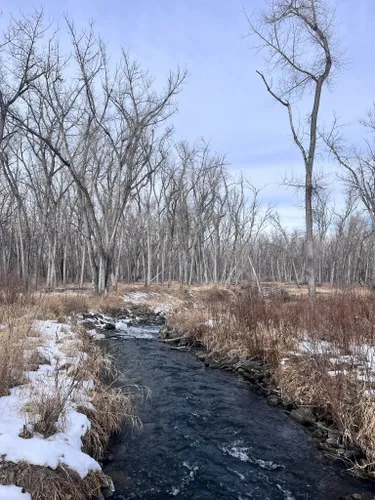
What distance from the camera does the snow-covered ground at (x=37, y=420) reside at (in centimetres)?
356

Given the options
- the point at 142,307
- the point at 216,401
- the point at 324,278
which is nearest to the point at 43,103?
the point at 142,307

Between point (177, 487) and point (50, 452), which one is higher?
point (50, 452)

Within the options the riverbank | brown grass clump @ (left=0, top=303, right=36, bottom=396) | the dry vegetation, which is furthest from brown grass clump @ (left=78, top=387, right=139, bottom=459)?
the dry vegetation

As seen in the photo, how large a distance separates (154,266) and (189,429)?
46.5m

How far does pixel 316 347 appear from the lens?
241 inches

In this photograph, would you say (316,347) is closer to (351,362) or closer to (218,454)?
(351,362)

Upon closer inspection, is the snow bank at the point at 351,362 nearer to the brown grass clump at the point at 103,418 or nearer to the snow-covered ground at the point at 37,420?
the brown grass clump at the point at 103,418

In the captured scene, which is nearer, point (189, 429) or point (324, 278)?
point (189, 429)

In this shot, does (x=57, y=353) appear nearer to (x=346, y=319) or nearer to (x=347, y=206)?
(x=346, y=319)

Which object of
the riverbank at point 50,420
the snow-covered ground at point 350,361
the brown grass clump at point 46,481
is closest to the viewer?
the brown grass clump at point 46,481

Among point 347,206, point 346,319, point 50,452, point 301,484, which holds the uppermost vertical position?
point 347,206

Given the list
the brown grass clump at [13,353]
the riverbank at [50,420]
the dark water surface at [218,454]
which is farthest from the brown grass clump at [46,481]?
the brown grass clump at [13,353]

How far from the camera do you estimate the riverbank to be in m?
3.45

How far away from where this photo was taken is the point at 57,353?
22.3ft
